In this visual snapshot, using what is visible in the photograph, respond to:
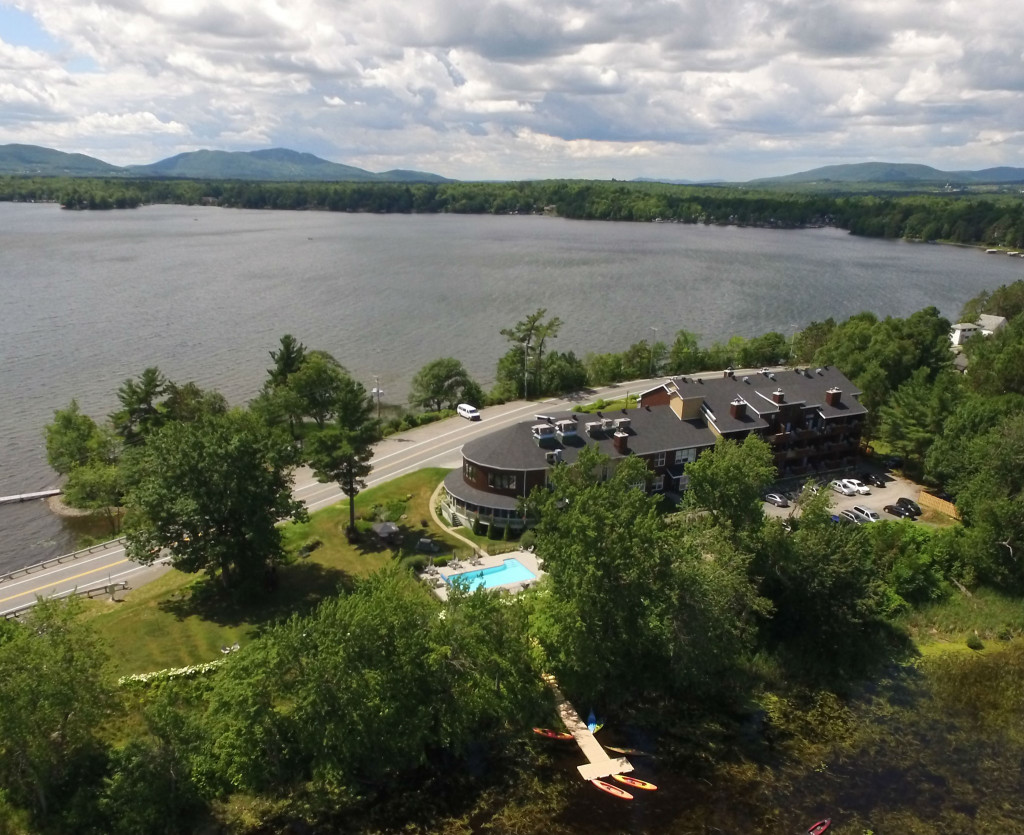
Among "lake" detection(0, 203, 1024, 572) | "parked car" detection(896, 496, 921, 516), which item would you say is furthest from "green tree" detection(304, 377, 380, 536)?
"parked car" detection(896, 496, 921, 516)

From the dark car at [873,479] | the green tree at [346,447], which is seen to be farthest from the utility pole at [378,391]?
the dark car at [873,479]

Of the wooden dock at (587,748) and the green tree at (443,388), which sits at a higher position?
the green tree at (443,388)

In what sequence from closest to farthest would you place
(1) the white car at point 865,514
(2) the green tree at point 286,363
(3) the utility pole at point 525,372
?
(1) the white car at point 865,514 → (2) the green tree at point 286,363 → (3) the utility pole at point 525,372

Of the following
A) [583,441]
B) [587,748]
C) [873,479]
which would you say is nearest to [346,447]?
[583,441]

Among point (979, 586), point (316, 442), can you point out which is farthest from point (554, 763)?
point (979, 586)

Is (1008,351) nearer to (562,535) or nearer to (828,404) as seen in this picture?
(828,404)

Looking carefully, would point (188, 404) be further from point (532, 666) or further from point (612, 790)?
point (612, 790)

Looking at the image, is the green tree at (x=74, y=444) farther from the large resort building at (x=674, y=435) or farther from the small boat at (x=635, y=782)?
the small boat at (x=635, y=782)

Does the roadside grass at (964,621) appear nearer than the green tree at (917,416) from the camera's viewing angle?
Yes
